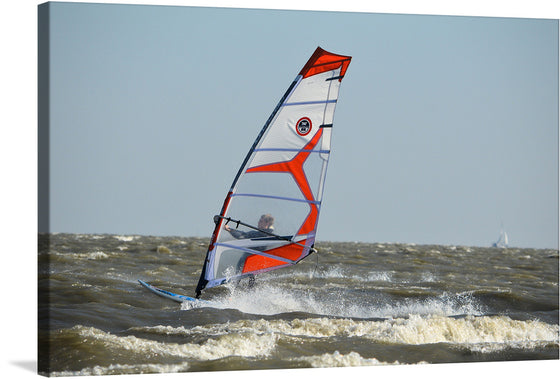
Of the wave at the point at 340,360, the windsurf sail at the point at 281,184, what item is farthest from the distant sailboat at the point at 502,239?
the wave at the point at 340,360

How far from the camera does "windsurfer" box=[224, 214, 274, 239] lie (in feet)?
29.6

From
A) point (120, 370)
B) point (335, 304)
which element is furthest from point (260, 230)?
point (120, 370)

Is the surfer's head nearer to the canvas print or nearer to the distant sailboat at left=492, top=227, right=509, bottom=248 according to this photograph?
the canvas print

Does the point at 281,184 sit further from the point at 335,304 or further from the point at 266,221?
the point at 335,304

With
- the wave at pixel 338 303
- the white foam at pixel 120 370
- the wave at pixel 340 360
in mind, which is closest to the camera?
the white foam at pixel 120 370

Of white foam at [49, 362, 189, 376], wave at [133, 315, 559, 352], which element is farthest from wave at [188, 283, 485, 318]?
white foam at [49, 362, 189, 376]

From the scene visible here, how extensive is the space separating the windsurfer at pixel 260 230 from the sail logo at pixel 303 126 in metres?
1.02

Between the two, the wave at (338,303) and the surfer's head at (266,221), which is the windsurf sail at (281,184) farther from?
the wave at (338,303)

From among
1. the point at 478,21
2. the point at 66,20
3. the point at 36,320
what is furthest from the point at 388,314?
the point at 66,20

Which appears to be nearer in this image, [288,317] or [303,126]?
[288,317]

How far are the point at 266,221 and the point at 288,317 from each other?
111cm

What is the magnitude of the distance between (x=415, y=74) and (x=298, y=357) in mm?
3630

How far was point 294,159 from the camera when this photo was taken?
9.12m

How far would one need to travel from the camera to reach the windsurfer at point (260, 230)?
9.01m
